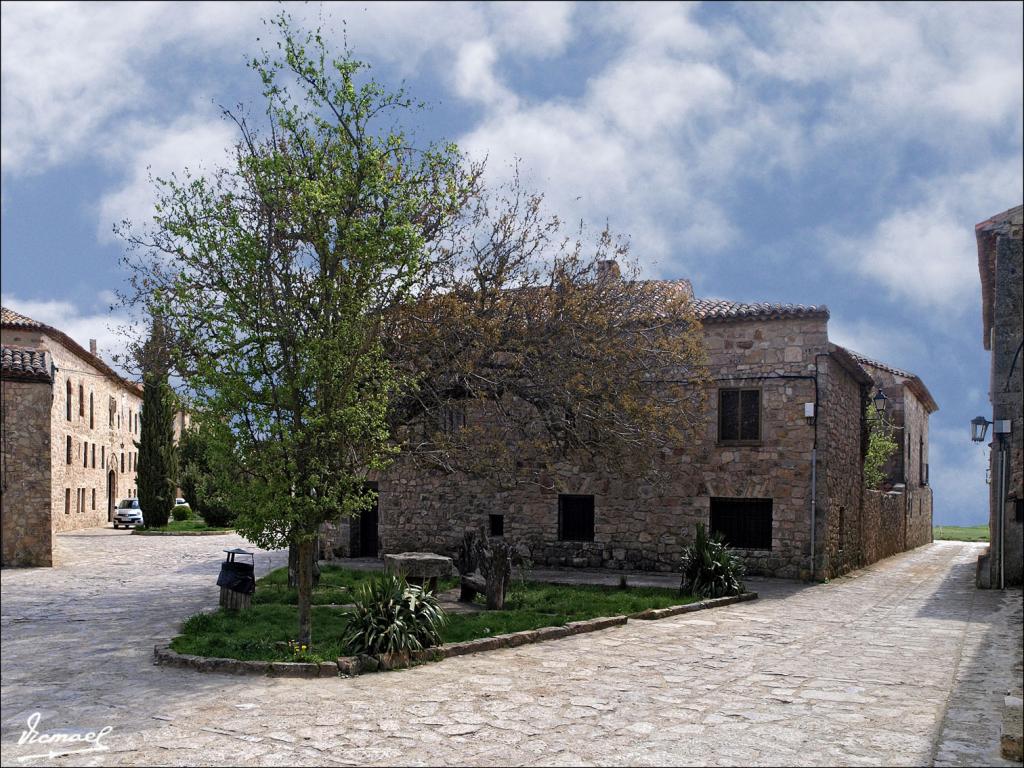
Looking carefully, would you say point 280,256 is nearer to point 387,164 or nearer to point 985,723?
point 387,164

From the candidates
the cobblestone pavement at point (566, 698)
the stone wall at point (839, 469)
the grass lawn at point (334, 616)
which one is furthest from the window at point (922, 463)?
the cobblestone pavement at point (566, 698)

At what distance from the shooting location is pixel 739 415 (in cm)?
2114

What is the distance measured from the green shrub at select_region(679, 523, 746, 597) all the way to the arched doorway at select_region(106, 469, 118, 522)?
37.0 metres

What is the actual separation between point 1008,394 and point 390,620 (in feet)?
47.4

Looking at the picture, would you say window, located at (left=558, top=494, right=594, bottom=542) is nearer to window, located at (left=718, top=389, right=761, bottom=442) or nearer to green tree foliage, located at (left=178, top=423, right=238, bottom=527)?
window, located at (left=718, top=389, right=761, bottom=442)

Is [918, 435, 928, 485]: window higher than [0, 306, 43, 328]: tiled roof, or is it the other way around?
[0, 306, 43, 328]: tiled roof

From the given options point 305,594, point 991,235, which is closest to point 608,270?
point 991,235

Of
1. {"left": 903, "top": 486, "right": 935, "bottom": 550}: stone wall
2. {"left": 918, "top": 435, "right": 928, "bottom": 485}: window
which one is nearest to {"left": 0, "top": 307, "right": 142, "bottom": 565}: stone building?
{"left": 903, "top": 486, "right": 935, "bottom": 550}: stone wall

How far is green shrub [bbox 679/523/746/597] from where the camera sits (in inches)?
643

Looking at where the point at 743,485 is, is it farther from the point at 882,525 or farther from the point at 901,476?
the point at 901,476

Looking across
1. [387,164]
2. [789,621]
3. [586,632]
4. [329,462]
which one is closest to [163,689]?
[329,462]

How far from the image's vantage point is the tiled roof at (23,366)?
66.0 ft

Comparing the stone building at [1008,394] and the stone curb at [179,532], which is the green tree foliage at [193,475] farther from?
the stone building at [1008,394]

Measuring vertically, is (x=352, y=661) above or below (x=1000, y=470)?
below
